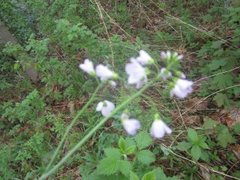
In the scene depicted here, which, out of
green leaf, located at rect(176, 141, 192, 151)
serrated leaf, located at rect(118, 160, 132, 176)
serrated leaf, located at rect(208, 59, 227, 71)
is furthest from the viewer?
serrated leaf, located at rect(208, 59, 227, 71)

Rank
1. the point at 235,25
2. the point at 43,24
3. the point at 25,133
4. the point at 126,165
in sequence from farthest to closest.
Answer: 1. the point at 43,24
2. the point at 235,25
3. the point at 25,133
4. the point at 126,165

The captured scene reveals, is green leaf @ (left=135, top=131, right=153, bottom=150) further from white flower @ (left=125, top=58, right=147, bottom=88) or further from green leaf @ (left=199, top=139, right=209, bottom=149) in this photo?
white flower @ (left=125, top=58, right=147, bottom=88)

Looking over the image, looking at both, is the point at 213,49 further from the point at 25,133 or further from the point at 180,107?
the point at 25,133

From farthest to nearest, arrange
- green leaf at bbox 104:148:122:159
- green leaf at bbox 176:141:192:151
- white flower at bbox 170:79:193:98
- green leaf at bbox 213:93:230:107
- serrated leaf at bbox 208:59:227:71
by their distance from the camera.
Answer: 1. serrated leaf at bbox 208:59:227:71
2. green leaf at bbox 213:93:230:107
3. green leaf at bbox 176:141:192:151
4. green leaf at bbox 104:148:122:159
5. white flower at bbox 170:79:193:98

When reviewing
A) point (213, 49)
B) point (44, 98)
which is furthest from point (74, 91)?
point (213, 49)

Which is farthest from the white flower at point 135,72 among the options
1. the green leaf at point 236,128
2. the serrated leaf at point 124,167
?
the green leaf at point 236,128

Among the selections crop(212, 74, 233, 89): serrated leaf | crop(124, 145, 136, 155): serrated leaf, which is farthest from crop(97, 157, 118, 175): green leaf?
crop(212, 74, 233, 89): serrated leaf
